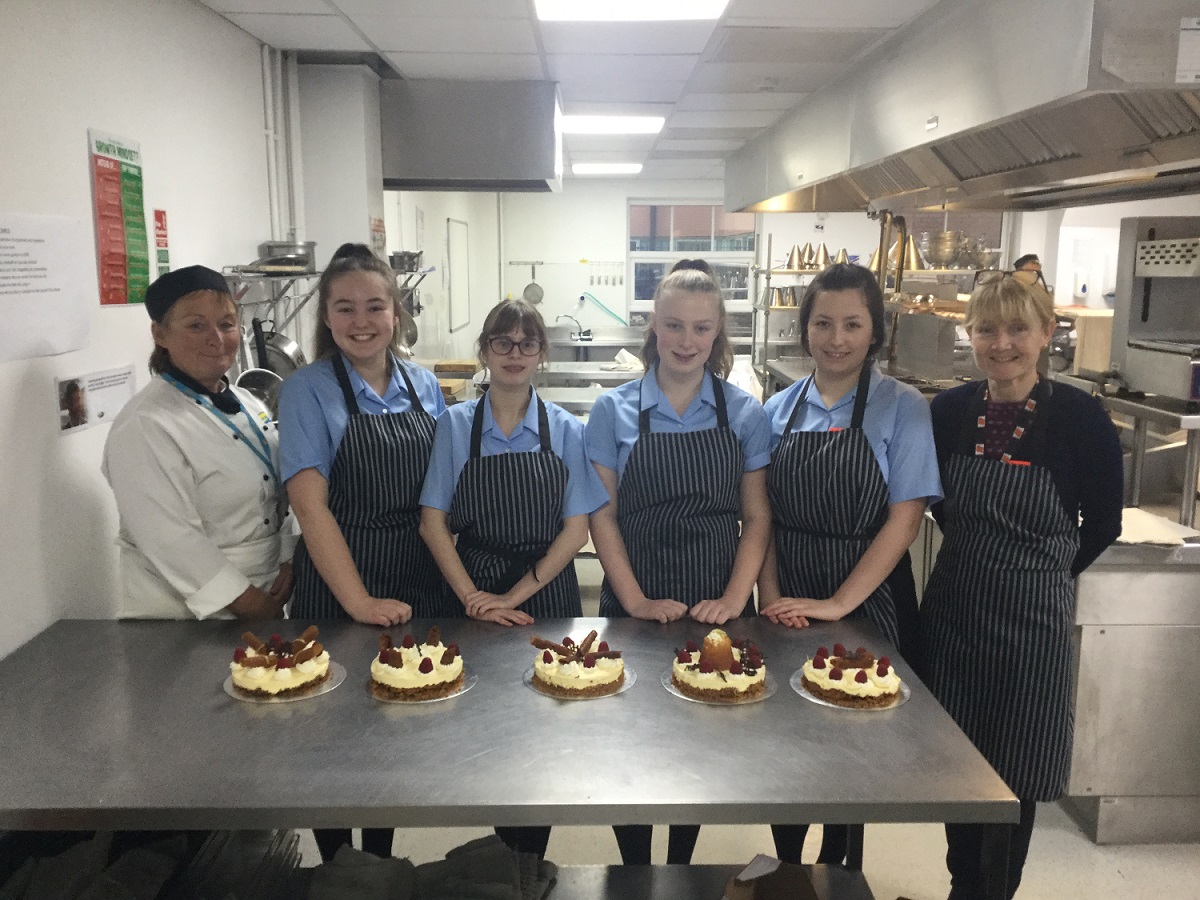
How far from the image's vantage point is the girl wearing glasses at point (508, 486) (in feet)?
6.42

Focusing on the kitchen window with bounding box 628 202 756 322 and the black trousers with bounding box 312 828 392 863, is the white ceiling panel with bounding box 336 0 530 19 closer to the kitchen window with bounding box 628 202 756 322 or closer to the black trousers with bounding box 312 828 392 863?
the black trousers with bounding box 312 828 392 863

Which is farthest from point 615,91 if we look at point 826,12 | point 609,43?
point 826,12

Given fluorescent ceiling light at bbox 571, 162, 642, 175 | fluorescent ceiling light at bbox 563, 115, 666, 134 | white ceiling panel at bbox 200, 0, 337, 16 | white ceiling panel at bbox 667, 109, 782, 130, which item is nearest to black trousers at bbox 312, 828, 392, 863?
white ceiling panel at bbox 200, 0, 337, 16

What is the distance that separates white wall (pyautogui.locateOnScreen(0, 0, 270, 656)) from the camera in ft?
5.88

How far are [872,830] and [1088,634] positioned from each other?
2.59 ft

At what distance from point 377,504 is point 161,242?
1003mm

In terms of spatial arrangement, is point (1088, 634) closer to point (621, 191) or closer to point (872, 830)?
point (872, 830)

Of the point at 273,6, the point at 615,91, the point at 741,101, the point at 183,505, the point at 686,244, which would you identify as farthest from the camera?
the point at 686,244

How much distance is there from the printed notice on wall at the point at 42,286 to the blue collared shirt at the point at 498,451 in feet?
2.59

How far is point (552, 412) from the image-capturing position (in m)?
2.06

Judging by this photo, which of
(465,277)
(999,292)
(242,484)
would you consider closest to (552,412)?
(242,484)

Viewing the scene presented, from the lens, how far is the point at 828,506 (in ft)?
6.43

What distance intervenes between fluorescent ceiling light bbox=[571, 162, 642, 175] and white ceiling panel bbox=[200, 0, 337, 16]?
4.64 m

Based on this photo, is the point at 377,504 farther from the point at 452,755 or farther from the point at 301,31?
the point at 301,31
